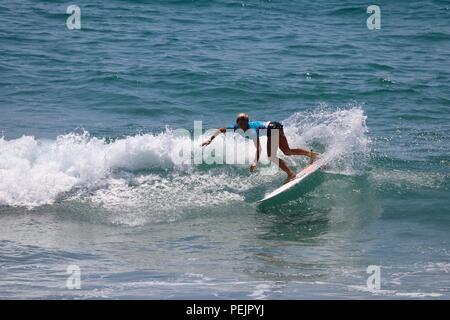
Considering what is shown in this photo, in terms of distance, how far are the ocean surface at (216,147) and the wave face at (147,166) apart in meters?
0.05

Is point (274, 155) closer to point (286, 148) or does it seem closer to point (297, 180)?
point (286, 148)

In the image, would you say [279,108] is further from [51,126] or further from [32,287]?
[32,287]

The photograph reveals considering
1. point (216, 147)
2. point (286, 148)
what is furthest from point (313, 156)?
point (216, 147)

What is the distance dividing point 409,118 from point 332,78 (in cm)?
330

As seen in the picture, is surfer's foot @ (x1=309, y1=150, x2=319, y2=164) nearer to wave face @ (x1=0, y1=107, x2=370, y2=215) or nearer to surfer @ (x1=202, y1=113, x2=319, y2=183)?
surfer @ (x1=202, y1=113, x2=319, y2=183)

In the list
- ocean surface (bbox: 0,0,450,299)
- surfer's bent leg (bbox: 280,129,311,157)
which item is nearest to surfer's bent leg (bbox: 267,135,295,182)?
surfer's bent leg (bbox: 280,129,311,157)

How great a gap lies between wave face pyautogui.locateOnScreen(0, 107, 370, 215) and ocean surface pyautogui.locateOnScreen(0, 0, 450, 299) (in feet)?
0.15

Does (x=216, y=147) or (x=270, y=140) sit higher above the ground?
(x=270, y=140)

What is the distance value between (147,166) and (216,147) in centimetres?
165

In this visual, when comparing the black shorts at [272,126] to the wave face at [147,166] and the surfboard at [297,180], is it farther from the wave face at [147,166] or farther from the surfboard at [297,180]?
the wave face at [147,166]

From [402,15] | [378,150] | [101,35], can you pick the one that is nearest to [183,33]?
[101,35]

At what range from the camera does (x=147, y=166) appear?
13977 millimetres

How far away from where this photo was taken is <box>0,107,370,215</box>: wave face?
41.4 ft

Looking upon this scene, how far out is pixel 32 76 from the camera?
760 inches
